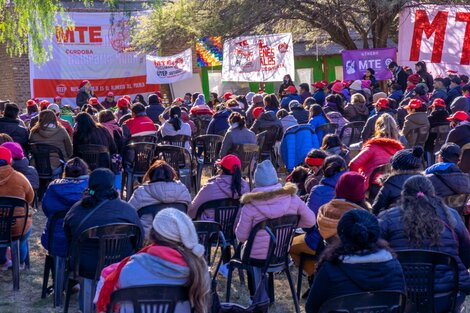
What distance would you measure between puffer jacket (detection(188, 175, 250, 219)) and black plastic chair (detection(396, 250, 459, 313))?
253cm

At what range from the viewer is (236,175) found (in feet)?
23.4

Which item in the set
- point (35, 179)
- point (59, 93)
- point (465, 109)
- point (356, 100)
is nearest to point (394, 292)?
point (35, 179)

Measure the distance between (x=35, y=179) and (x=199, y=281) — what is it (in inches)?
210

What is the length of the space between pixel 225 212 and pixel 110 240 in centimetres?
165

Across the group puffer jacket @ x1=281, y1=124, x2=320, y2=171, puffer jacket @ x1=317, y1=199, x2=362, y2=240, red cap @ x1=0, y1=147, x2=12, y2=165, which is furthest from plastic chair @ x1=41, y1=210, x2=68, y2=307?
puffer jacket @ x1=281, y1=124, x2=320, y2=171

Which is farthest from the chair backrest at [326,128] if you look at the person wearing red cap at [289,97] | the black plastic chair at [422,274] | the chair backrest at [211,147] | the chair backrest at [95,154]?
the black plastic chair at [422,274]

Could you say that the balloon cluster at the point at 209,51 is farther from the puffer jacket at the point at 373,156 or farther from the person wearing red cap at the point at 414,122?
the puffer jacket at the point at 373,156

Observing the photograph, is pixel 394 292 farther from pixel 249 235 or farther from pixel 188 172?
pixel 188 172

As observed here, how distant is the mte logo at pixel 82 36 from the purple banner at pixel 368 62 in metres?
8.84

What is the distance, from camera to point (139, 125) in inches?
443

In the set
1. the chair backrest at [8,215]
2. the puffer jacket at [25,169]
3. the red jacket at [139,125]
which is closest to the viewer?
the chair backrest at [8,215]

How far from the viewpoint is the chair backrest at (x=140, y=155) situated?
1059 centimetres

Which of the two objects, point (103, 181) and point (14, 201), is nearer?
point (103, 181)

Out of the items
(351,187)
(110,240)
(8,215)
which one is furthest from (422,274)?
(8,215)
